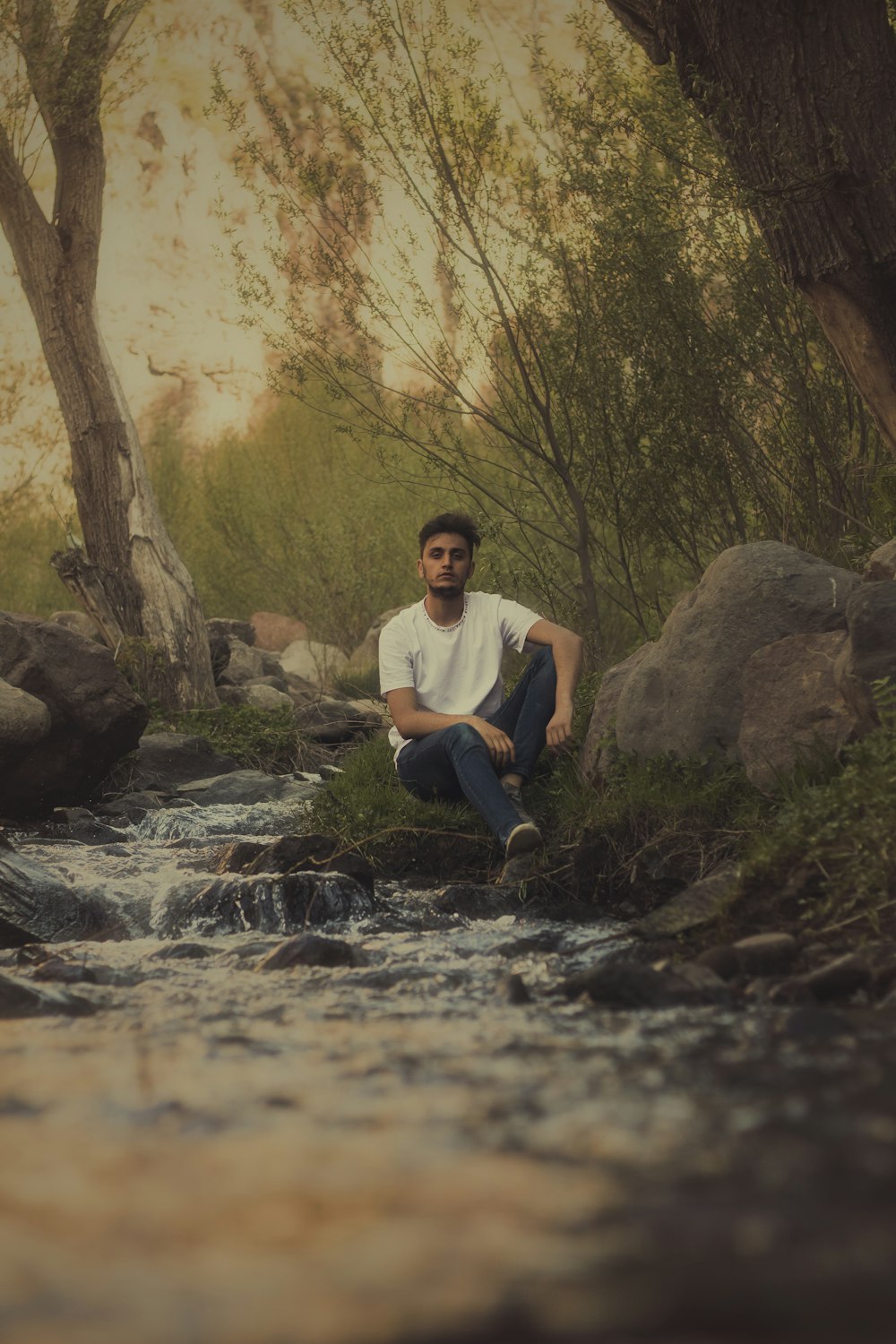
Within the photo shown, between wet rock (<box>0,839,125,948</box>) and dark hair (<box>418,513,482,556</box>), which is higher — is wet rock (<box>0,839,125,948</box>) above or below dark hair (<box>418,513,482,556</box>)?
Answer: below

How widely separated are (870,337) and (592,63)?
4626 millimetres

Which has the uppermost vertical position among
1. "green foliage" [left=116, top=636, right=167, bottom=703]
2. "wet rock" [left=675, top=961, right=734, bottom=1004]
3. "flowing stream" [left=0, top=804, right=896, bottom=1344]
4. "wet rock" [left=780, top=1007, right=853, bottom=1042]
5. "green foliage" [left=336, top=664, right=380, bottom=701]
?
"green foliage" [left=116, top=636, right=167, bottom=703]

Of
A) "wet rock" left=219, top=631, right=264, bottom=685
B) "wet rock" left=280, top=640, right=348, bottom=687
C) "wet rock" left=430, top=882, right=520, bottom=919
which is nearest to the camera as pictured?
"wet rock" left=430, top=882, right=520, bottom=919

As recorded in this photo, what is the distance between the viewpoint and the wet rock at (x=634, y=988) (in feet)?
11.0

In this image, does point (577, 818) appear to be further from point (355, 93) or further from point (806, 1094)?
point (355, 93)

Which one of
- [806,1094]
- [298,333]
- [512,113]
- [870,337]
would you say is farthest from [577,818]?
[512,113]

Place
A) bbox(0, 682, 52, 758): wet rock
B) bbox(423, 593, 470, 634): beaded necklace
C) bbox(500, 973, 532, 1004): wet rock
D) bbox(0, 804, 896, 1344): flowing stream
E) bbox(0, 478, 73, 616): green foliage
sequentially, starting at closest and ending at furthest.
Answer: bbox(0, 804, 896, 1344): flowing stream
bbox(500, 973, 532, 1004): wet rock
bbox(423, 593, 470, 634): beaded necklace
bbox(0, 682, 52, 758): wet rock
bbox(0, 478, 73, 616): green foliage

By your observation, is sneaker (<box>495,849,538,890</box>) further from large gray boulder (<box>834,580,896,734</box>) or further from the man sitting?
large gray boulder (<box>834,580,896,734</box>)

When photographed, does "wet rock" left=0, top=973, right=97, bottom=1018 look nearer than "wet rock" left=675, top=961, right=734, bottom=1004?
No

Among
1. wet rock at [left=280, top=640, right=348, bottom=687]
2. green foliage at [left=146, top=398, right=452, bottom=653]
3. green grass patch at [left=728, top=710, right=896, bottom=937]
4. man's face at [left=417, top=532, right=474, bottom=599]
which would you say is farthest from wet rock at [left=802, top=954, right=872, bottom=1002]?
green foliage at [left=146, top=398, right=452, bottom=653]

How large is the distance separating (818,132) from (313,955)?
4.22 m

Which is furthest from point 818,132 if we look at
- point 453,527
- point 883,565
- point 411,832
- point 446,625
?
point 411,832

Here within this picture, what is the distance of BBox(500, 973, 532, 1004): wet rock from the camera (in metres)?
3.59

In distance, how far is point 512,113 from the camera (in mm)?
34781
